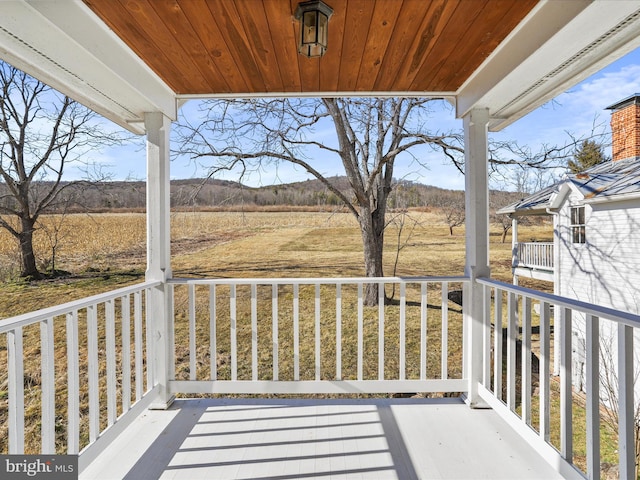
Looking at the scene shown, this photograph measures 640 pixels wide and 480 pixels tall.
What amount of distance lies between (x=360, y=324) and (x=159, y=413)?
60.4 inches

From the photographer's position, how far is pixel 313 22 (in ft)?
5.53

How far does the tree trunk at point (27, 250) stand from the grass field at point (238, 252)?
0.36 feet

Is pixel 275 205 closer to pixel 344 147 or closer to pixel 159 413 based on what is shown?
pixel 344 147

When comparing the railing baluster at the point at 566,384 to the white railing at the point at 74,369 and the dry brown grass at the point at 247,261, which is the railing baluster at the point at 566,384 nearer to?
the white railing at the point at 74,369

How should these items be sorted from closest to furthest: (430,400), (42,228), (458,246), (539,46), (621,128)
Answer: (539,46) → (430,400) → (42,228) → (621,128) → (458,246)

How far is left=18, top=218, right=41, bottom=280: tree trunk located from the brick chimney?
9359 millimetres

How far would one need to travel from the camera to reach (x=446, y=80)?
258 cm

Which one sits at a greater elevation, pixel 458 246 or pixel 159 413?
pixel 458 246

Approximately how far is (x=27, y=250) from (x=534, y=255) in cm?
926

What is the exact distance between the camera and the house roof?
5.75 m

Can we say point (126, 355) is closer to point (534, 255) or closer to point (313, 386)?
point (313, 386)

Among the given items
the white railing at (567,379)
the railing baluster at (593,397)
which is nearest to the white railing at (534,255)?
the white railing at (567,379)

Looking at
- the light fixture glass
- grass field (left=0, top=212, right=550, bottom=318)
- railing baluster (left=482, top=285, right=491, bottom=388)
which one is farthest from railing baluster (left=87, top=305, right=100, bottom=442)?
grass field (left=0, top=212, right=550, bottom=318)

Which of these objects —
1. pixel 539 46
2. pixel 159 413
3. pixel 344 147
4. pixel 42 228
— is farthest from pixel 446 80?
pixel 42 228
